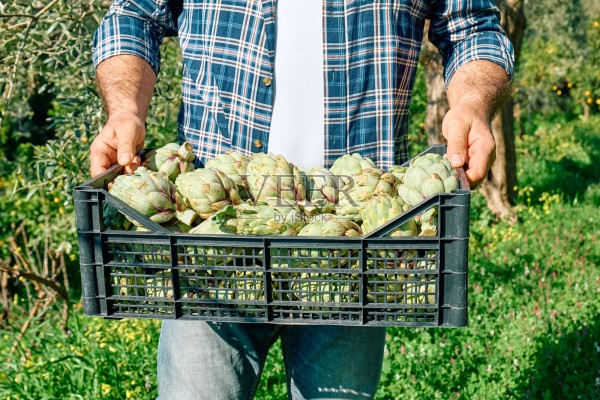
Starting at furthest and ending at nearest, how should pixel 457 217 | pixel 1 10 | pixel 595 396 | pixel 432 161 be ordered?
pixel 1 10 → pixel 595 396 → pixel 432 161 → pixel 457 217

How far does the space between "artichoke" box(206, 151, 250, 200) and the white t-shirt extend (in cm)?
35

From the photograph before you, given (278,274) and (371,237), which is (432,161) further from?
(278,274)

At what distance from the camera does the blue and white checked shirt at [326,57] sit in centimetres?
240

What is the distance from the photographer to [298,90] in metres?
2.41

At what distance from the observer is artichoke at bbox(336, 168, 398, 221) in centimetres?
188

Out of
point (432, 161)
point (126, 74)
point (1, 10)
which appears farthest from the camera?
point (1, 10)

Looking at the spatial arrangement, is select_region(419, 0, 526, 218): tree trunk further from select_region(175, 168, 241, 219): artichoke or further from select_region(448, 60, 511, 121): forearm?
select_region(175, 168, 241, 219): artichoke

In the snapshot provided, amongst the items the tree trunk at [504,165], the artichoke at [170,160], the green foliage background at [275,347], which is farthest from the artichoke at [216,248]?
the tree trunk at [504,165]

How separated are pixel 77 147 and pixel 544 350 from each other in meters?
2.91

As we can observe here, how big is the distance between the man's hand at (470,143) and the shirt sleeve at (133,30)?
40.5 inches

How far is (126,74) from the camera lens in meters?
2.37

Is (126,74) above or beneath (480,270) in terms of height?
above

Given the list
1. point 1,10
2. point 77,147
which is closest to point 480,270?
point 77,147

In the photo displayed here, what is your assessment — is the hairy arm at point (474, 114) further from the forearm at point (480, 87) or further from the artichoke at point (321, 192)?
the artichoke at point (321, 192)
